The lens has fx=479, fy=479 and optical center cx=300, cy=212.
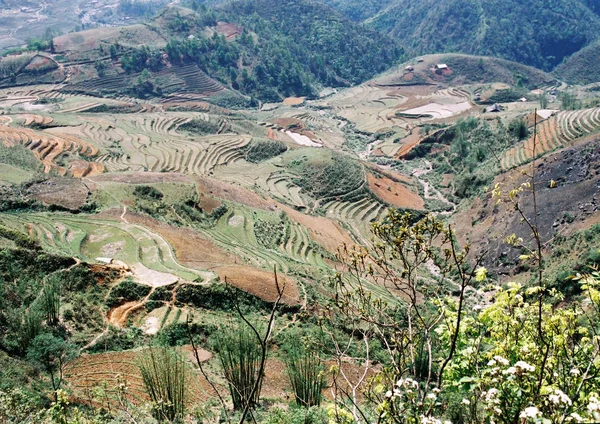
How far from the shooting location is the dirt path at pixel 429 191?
54325mm

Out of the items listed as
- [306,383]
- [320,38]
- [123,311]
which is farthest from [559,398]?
[320,38]

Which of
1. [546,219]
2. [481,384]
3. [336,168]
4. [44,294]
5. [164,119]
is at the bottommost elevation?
[164,119]

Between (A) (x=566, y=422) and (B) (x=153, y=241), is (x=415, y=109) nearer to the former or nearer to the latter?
(B) (x=153, y=241)

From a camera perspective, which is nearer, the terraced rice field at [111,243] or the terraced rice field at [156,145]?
the terraced rice field at [111,243]

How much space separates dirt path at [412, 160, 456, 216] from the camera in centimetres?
5433

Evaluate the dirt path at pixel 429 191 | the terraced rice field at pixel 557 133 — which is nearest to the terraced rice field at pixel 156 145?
the dirt path at pixel 429 191

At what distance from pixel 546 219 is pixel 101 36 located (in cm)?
10849

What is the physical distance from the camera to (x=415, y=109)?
98.9 meters

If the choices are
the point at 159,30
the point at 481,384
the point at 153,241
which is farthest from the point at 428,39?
the point at 481,384

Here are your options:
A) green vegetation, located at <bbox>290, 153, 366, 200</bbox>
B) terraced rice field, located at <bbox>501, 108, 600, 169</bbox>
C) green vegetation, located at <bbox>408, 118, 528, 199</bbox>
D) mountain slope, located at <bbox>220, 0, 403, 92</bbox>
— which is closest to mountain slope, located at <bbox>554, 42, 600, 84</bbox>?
mountain slope, located at <bbox>220, 0, 403, 92</bbox>

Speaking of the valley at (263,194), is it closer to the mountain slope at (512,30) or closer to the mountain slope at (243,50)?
the mountain slope at (243,50)

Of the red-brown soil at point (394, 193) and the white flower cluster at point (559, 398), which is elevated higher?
the white flower cluster at point (559, 398)

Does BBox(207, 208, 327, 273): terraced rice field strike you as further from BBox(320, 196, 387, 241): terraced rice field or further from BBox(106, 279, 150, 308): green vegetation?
BBox(320, 196, 387, 241): terraced rice field

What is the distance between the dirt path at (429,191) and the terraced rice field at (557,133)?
7511 millimetres
